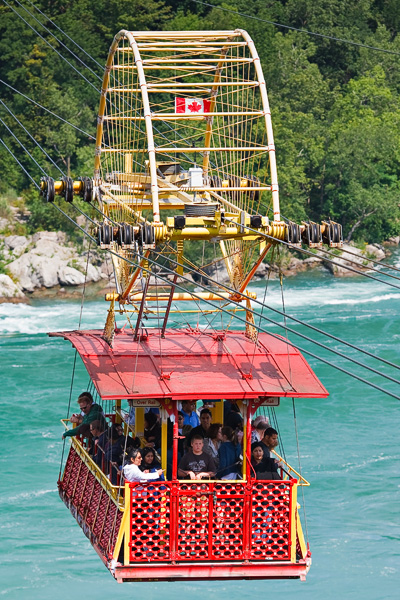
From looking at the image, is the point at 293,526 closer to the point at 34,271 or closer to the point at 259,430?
the point at 259,430

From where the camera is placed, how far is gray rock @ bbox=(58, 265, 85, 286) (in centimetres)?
5431

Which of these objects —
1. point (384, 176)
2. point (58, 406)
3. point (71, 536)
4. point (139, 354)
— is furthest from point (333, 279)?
point (139, 354)

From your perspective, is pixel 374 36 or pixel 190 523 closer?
pixel 190 523

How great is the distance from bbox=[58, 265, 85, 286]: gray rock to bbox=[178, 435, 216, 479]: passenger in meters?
37.4

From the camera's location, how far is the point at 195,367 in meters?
18.5

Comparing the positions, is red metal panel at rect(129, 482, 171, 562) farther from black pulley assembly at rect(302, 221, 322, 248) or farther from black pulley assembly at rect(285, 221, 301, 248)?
black pulley assembly at rect(302, 221, 322, 248)

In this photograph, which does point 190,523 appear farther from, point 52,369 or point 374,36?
point 374,36

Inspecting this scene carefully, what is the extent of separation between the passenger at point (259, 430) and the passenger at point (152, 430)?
1.35m

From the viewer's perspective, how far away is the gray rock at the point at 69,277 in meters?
54.3

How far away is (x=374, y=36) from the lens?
7819cm

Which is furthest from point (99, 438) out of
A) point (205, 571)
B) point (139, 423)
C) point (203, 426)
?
point (205, 571)

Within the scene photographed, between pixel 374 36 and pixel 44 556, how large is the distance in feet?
185

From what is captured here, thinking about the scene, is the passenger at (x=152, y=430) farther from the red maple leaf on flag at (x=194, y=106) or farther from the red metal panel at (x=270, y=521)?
the red maple leaf on flag at (x=194, y=106)

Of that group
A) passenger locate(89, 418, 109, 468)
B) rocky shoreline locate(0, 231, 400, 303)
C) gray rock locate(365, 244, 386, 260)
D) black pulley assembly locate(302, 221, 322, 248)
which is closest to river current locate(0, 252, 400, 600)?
rocky shoreline locate(0, 231, 400, 303)
